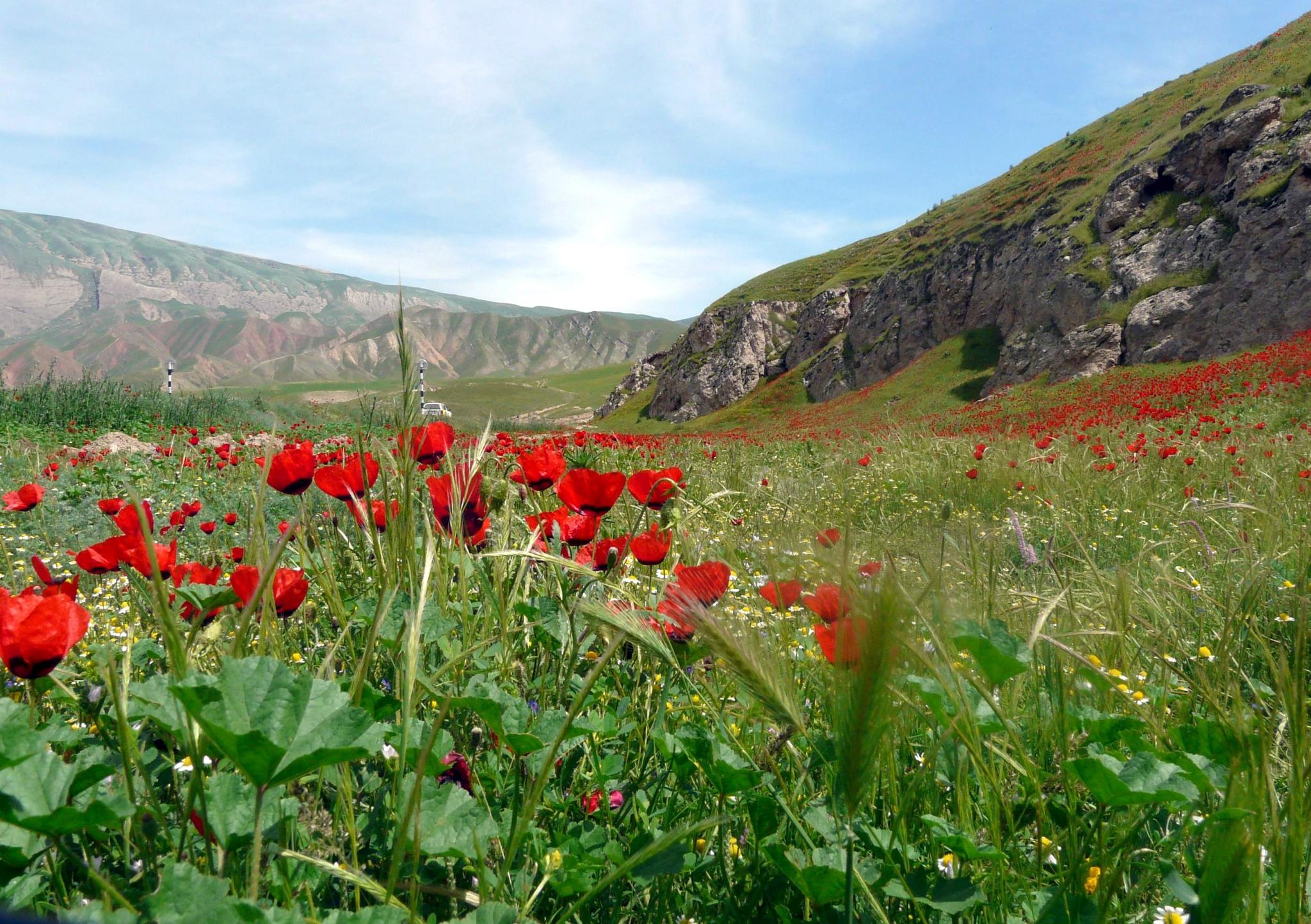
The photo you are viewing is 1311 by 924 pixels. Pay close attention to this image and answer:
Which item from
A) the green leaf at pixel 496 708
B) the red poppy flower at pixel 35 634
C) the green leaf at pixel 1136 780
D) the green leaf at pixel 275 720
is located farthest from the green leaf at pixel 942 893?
the red poppy flower at pixel 35 634

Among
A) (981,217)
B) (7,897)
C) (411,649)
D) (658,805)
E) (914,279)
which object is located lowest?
(658,805)

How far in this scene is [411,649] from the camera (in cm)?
78

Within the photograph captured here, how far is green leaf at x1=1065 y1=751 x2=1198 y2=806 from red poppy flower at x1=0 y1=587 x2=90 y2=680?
1.30m

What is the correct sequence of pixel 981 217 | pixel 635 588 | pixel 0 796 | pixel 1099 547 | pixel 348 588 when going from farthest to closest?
1. pixel 981 217
2. pixel 1099 547
3. pixel 635 588
4. pixel 348 588
5. pixel 0 796

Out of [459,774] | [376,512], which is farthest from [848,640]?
[376,512]

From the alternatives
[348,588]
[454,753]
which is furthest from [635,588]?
[454,753]

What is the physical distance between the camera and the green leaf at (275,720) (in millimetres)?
676

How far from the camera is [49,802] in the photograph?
76 cm

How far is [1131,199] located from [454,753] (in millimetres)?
36592

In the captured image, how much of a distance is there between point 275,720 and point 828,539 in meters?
0.91

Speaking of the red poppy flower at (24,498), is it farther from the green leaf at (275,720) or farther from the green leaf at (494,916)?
the green leaf at (494,916)

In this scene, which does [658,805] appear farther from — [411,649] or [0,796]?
[0,796]

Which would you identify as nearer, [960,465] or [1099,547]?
[1099,547]

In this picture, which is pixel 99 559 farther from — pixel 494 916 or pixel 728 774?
pixel 728 774
